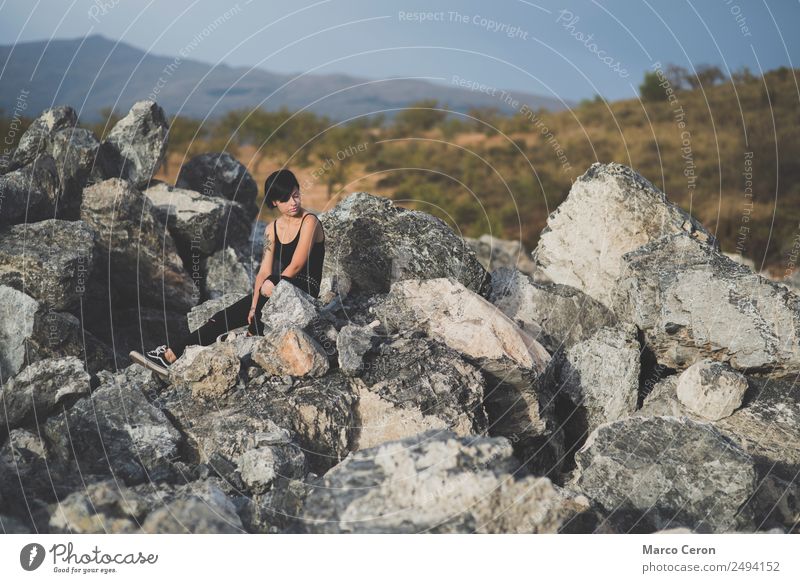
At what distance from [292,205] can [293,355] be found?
1864 mm

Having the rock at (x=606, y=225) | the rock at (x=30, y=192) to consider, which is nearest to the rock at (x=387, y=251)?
the rock at (x=606, y=225)

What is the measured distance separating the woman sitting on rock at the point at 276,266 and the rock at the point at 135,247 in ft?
5.13

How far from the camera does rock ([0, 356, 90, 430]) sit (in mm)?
7254

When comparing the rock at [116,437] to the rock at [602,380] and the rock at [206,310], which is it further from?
the rock at [602,380]

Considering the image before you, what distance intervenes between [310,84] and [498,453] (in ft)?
445

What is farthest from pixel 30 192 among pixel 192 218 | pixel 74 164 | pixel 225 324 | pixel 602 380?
pixel 602 380

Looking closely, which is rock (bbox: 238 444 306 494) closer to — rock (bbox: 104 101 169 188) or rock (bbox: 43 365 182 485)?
rock (bbox: 43 365 182 485)

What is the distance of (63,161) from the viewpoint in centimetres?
1003

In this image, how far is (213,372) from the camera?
7.64m

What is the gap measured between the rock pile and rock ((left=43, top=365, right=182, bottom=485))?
0.07 ft

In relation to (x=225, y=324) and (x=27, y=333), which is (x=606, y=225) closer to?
(x=225, y=324)

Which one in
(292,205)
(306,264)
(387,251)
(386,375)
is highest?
(292,205)
